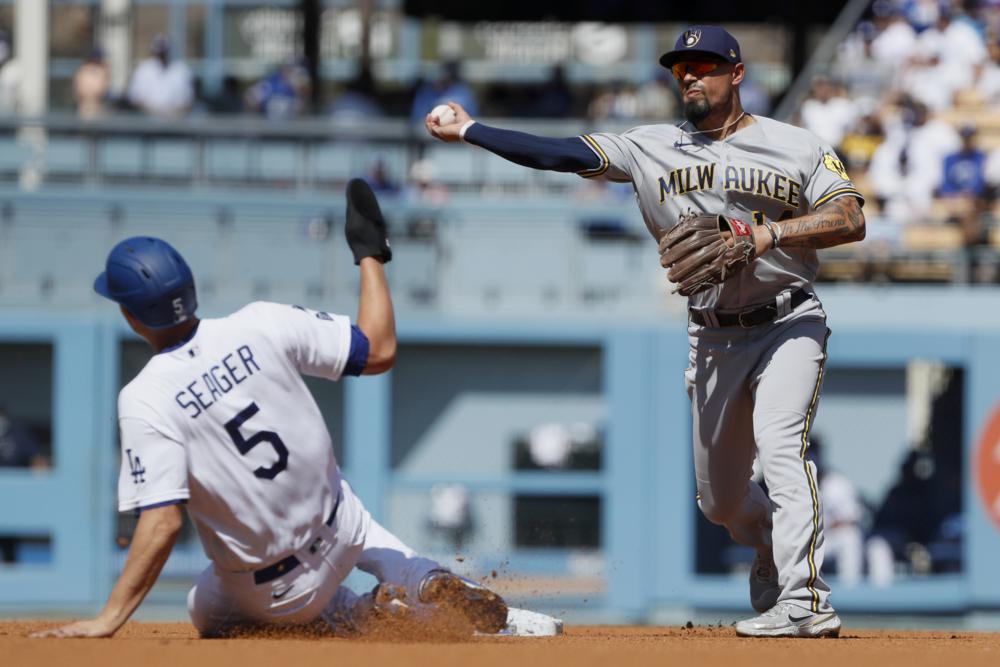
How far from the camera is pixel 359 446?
12.1 metres

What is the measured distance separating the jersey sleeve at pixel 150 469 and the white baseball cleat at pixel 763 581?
2308 mm

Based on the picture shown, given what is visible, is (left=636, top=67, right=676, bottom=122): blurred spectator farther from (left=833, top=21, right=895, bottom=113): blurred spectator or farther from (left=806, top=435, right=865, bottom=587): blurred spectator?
(left=806, top=435, right=865, bottom=587): blurred spectator

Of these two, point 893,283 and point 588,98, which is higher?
point 588,98

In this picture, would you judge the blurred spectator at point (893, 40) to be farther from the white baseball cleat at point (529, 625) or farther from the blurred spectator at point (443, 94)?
the white baseball cleat at point (529, 625)

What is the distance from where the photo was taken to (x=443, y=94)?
46.5ft

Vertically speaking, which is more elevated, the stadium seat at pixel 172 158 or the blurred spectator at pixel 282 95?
the blurred spectator at pixel 282 95

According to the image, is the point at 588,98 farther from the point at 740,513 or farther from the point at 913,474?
the point at 740,513

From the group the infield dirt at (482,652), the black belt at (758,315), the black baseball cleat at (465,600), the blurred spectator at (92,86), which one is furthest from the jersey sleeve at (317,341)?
the blurred spectator at (92,86)

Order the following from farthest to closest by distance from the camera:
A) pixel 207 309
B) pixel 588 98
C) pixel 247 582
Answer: pixel 588 98 < pixel 207 309 < pixel 247 582

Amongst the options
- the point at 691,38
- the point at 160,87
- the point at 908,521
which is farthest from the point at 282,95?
the point at 691,38

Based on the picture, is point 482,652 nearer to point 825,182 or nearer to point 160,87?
point 825,182

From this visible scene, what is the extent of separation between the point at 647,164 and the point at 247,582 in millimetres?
2043

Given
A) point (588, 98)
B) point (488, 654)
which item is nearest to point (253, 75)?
point (588, 98)

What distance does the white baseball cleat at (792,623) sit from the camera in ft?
16.7
